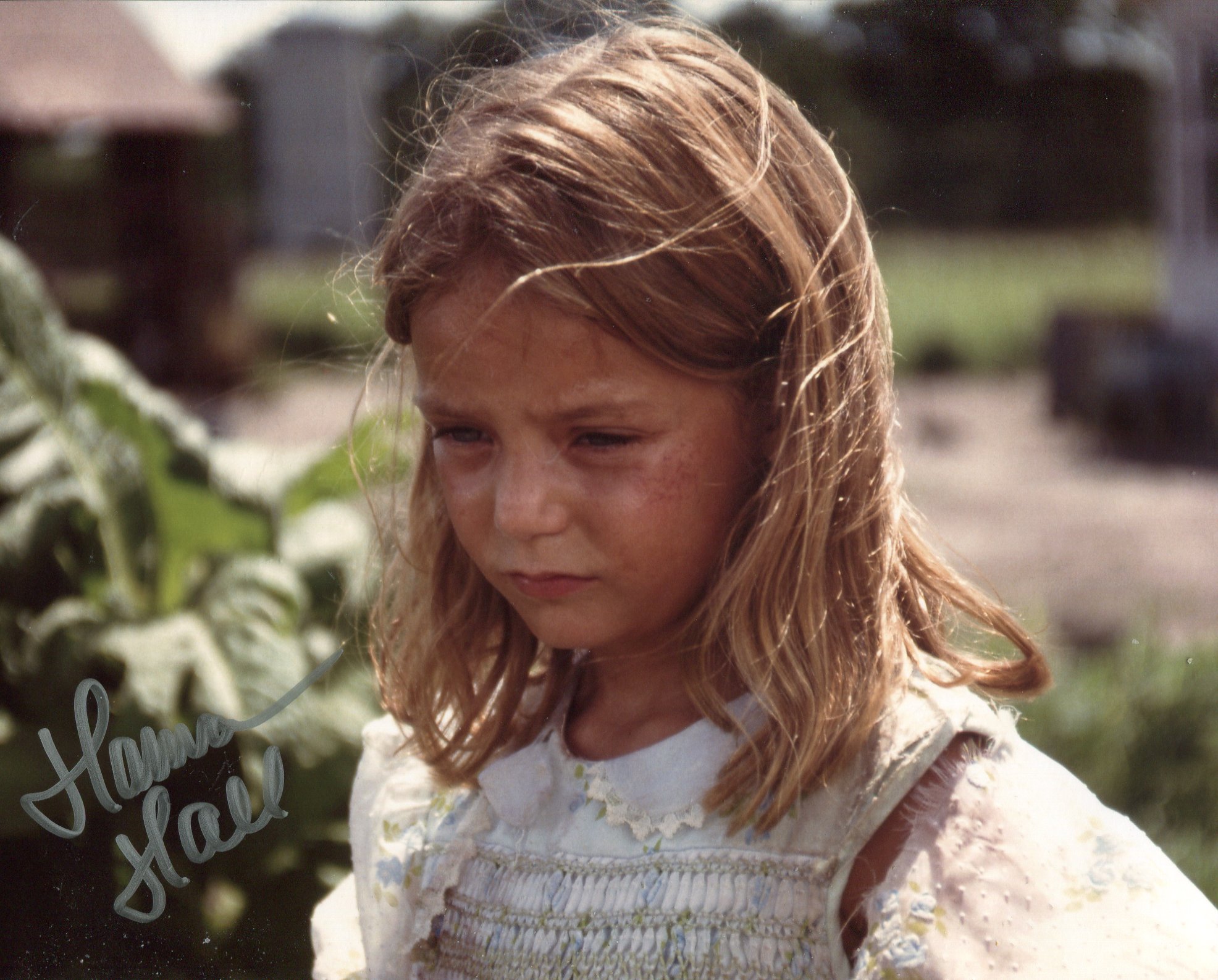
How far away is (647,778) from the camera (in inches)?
51.5

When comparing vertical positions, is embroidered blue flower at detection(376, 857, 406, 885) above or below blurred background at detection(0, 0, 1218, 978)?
above

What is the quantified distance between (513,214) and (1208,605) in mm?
3332

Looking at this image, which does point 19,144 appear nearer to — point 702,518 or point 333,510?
point 333,510

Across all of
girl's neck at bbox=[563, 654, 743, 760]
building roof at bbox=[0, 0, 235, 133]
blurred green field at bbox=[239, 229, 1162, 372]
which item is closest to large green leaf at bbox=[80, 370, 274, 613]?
building roof at bbox=[0, 0, 235, 133]

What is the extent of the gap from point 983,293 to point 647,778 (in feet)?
54.5

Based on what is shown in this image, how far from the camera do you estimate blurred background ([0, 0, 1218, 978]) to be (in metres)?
2.02

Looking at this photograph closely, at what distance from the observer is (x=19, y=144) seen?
5902 millimetres

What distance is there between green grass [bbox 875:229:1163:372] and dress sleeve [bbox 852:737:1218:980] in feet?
25.5

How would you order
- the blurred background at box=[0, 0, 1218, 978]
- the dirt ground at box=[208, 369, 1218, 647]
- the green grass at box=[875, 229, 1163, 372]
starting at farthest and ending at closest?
the green grass at box=[875, 229, 1163, 372]
the dirt ground at box=[208, 369, 1218, 647]
the blurred background at box=[0, 0, 1218, 978]

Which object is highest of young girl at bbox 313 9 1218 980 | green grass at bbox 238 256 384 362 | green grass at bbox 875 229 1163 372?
young girl at bbox 313 9 1218 980

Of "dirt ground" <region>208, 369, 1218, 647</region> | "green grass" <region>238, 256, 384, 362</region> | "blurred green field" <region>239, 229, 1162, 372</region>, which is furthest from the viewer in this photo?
"blurred green field" <region>239, 229, 1162, 372</region>

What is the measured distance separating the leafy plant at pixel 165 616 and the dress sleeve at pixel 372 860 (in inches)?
15.9

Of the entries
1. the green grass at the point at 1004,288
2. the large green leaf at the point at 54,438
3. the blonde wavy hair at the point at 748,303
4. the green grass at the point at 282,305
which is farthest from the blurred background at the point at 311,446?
the green grass at the point at 1004,288
